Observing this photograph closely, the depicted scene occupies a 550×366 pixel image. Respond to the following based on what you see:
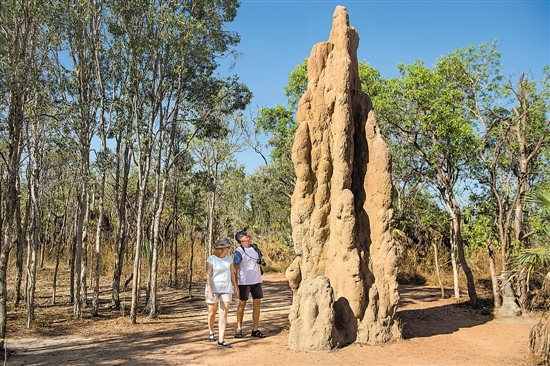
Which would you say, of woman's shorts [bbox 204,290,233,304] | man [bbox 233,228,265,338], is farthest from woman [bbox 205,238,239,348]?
man [bbox 233,228,265,338]

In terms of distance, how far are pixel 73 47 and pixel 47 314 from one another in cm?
711

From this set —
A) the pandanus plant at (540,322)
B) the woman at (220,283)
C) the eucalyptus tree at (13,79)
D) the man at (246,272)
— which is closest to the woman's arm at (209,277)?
the woman at (220,283)

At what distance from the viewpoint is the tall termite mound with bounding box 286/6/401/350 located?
7.63 m

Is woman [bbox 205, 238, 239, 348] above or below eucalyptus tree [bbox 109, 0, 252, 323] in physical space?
below

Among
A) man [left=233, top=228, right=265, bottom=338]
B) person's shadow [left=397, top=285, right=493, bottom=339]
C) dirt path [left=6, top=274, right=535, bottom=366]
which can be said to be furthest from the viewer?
person's shadow [left=397, top=285, right=493, bottom=339]

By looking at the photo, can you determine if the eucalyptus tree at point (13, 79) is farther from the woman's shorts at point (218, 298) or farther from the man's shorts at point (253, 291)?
the man's shorts at point (253, 291)

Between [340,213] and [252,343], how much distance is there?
284cm

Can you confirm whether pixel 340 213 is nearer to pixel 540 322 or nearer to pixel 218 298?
pixel 218 298

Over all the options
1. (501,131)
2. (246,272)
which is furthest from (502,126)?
(246,272)

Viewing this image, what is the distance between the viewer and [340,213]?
26.8ft

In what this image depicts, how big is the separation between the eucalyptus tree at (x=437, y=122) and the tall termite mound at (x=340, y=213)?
12.2 ft

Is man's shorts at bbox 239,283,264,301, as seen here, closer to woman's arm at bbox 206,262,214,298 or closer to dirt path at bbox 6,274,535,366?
dirt path at bbox 6,274,535,366

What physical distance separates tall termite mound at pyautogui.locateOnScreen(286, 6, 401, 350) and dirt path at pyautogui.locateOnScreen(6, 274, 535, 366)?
524mm

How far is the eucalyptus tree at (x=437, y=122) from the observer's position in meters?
12.0
